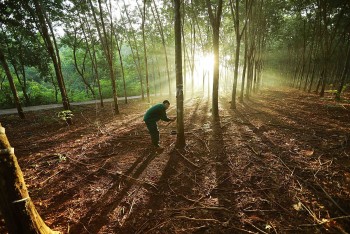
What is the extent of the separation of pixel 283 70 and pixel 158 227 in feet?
167

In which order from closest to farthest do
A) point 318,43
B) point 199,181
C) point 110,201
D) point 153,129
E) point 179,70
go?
point 110,201 → point 199,181 → point 179,70 → point 153,129 → point 318,43

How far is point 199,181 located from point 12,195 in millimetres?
3292

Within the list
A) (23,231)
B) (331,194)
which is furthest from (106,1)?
(331,194)

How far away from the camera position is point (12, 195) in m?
2.03

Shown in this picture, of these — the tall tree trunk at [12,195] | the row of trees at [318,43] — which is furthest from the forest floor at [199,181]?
the row of trees at [318,43]

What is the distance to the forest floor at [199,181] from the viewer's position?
3.09 m

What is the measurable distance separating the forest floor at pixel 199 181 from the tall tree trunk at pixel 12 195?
106 centimetres

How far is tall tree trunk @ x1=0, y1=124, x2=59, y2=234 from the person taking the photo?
6.48 ft

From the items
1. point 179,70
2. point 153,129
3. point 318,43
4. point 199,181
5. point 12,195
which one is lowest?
point 199,181

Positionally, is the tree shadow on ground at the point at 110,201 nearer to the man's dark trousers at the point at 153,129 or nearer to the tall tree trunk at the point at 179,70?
the man's dark trousers at the point at 153,129

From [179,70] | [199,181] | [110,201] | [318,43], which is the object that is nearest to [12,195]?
[110,201]

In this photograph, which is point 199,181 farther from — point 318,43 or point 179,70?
point 318,43

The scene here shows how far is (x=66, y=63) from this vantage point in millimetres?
39750

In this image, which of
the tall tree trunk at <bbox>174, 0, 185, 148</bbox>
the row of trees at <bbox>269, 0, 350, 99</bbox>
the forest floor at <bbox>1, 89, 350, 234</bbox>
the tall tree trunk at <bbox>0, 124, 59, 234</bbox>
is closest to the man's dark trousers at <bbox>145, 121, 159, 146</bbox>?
the forest floor at <bbox>1, 89, 350, 234</bbox>
